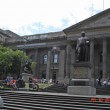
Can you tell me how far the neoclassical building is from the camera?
1838 inches

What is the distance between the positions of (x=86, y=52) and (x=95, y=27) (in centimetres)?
2901

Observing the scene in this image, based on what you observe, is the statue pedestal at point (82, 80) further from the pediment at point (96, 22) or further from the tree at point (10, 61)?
the pediment at point (96, 22)

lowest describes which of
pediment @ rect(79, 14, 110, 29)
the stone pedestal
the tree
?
the stone pedestal

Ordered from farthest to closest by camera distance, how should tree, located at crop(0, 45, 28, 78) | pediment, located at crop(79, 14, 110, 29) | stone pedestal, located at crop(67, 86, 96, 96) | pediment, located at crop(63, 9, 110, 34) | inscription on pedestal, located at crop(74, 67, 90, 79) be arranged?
pediment, located at crop(63, 9, 110, 34)
pediment, located at crop(79, 14, 110, 29)
tree, located at crop(0, 45, 28, 78)
inscription on pedestal, located at crop(74, 67, 90, 79)
stone pedestal, located at crop(67, 86, 96, 96)

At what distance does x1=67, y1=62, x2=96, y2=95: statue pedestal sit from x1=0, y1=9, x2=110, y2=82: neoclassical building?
22415 mm

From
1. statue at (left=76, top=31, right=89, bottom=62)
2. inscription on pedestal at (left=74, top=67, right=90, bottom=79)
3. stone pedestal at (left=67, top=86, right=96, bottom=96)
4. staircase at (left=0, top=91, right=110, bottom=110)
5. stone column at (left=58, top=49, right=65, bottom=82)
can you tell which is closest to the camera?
staircase at (left=0, top=91, right=110, bottom=110)

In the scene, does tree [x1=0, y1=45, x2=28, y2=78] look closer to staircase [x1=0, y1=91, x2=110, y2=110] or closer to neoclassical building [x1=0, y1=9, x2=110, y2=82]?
neoclassical building [x1=0, y1=9, x2=110, y2=82]

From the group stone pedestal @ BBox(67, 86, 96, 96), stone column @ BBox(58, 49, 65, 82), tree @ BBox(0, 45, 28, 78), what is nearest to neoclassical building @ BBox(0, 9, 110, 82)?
stone column @ BBox(58, 49, 65, 82)

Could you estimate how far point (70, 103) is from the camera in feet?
49.0

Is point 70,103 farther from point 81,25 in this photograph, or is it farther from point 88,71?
point 81,25

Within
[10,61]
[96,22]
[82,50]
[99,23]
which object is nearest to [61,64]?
[96,22]

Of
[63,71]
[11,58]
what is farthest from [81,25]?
[11,58]

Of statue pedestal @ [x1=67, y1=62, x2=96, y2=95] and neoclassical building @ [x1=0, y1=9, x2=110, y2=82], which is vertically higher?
neoclassical building @ [x1=0, y1=9, x2=110, y2=82]

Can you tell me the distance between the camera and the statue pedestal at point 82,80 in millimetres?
18594
